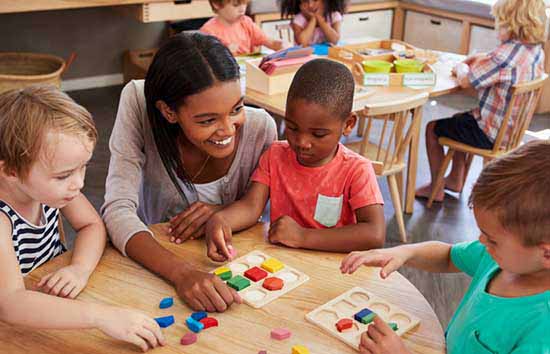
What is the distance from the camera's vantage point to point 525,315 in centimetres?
108

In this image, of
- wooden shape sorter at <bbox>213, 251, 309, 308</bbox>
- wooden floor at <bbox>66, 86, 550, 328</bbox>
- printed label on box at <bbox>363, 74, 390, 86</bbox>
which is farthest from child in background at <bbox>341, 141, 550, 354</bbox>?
printed label on box at <bbox>363, 74, 390, 86</bbox>

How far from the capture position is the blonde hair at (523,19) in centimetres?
313

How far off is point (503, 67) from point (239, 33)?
4.99ft

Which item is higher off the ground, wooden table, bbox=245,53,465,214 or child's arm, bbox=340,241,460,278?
child's arm, bbox=340,241,460,278

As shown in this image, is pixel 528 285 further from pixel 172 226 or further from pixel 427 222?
pixel 427 222

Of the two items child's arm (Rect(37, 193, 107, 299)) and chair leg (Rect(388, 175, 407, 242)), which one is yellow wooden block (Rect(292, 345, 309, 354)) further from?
chair leg (Rect(388, 175, 407, 242))

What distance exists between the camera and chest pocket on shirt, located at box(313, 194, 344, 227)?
5.30 ft

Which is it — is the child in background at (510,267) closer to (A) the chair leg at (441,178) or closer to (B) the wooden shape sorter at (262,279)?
(B) the wooden shape sorter at (262,279)

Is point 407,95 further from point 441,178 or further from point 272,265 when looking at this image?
point 272,265

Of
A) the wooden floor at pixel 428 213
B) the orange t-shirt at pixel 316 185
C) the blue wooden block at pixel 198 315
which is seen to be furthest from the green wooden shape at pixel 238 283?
the wooden floor at pixel 428 213

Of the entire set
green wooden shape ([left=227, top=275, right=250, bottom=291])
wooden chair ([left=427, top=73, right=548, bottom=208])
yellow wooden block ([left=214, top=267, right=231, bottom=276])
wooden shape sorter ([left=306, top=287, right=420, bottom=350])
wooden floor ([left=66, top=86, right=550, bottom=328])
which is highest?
yellow wooden block ([left=214, top=267, right=231, bottom=276])

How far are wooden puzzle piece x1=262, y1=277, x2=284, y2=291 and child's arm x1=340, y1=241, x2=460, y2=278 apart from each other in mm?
138

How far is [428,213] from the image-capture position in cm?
343

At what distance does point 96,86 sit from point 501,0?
3.25 metres
